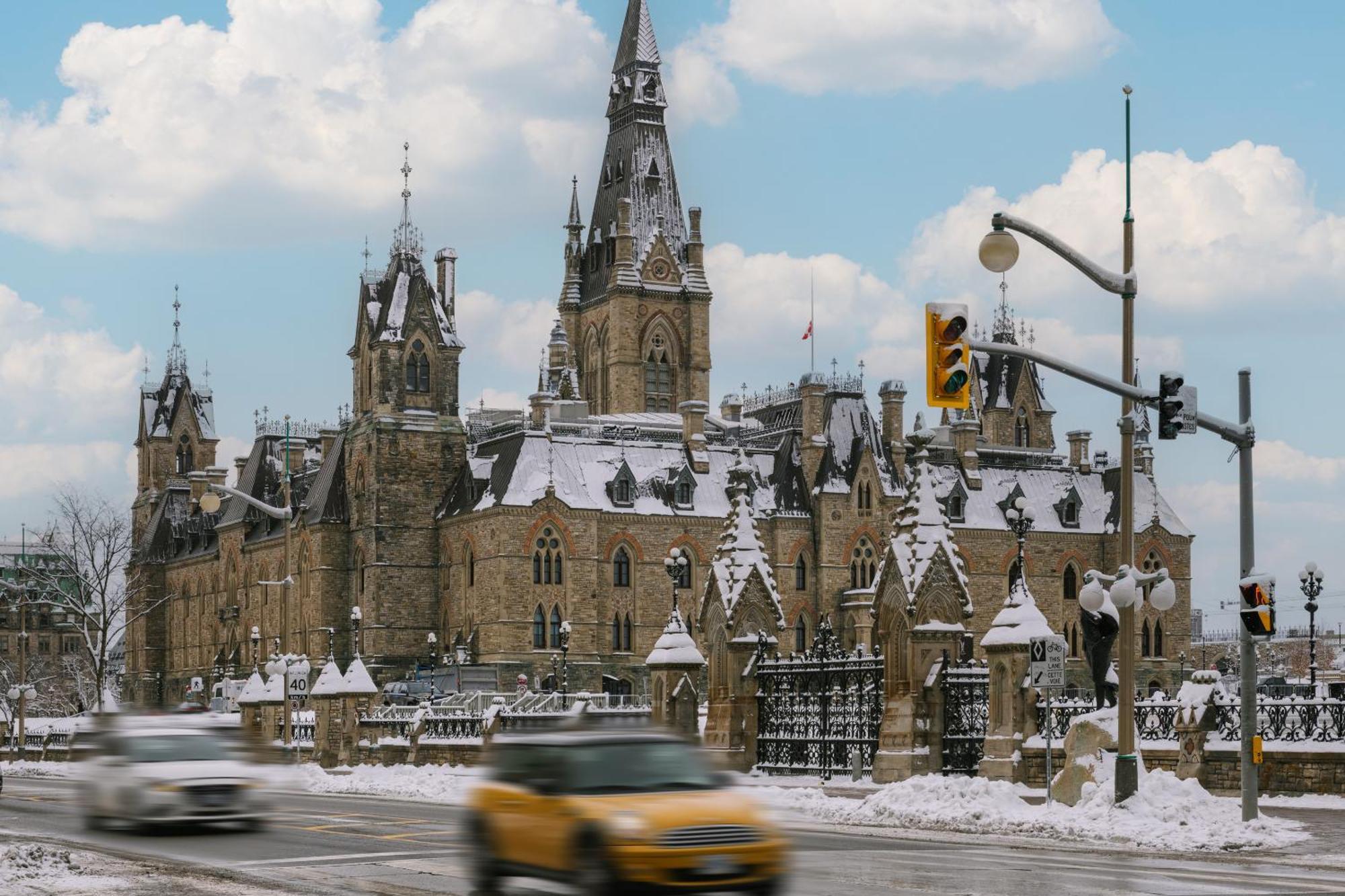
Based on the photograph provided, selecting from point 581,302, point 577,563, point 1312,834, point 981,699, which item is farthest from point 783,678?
point 581,302

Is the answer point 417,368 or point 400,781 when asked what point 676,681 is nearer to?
point 400,781

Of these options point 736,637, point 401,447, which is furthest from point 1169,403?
point 401,447

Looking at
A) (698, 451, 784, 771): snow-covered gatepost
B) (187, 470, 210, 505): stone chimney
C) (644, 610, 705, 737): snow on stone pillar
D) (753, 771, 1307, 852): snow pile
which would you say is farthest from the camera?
(187, 470, 210, 505): stone chimney

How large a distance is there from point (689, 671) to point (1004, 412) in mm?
82789

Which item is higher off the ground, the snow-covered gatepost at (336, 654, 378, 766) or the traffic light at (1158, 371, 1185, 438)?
the traffic light at (1158, 371, 1185, 438)

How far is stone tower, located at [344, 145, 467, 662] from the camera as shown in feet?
291

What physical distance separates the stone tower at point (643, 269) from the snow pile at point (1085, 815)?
256 ft

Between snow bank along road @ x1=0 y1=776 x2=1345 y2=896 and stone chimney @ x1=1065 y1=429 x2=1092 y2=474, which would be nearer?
snow bank along road @ x1=0 y1=776 x2=1345 y2=896

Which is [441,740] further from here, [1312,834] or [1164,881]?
[1164,881]

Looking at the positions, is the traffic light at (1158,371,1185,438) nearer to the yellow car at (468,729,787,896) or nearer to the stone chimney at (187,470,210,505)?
the yellow car at (468,729,787,896)

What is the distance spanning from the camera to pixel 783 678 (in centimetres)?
3934

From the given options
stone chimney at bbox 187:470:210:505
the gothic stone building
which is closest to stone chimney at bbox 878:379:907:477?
the gothic stone building

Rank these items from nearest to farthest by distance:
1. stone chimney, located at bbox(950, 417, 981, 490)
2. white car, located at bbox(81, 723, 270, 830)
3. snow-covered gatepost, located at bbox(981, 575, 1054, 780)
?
white car, located at bbox(81, 723, 270, 830) → snow-covered gatepost, located at bbox(981, 575, 1054, 780) → stone chimney, located at bbox(950, 417, 981, 490)

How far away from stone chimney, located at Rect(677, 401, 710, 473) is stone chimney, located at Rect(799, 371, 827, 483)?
15.2ft
